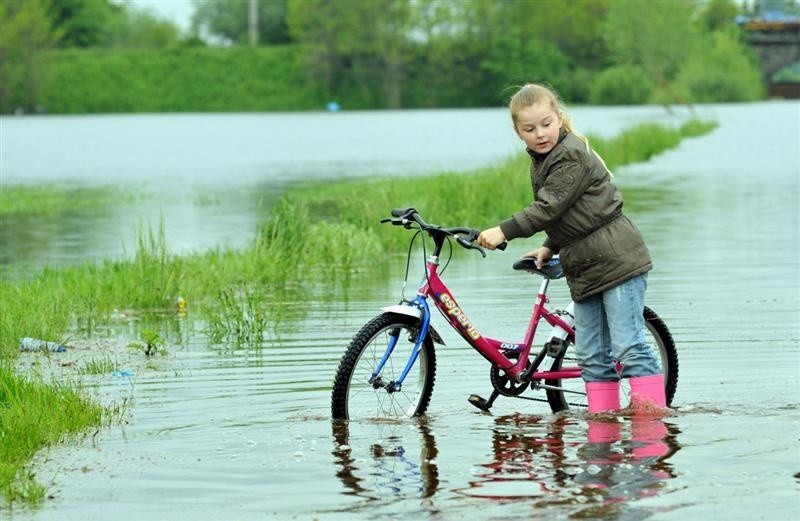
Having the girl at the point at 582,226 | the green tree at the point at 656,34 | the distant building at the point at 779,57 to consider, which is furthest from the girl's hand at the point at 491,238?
the distant building at the point at 779,57

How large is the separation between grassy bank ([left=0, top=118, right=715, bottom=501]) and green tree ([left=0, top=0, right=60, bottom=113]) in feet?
311

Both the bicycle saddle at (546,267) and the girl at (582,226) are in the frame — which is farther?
the bicycle saddle at (546,267)

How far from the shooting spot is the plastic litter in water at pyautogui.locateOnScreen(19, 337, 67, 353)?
35.6 ft

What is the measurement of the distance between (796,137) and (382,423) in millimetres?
49874

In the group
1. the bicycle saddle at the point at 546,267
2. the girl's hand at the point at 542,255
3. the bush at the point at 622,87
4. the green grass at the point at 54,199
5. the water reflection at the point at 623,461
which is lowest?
the water reflection at the point at 623,461

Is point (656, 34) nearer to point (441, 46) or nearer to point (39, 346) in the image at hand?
point (441, 46)

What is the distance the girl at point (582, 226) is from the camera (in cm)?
728

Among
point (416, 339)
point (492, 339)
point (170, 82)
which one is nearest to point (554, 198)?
point (492, 339)

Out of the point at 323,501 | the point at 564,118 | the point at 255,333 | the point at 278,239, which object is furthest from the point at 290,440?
the point at 278,239

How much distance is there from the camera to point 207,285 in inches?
556

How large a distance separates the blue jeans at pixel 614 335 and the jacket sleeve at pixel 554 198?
1.56 feet

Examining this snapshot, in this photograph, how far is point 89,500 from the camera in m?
6.51

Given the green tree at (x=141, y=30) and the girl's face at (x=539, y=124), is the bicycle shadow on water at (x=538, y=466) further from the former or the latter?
the green tree at (x=141, y=30)

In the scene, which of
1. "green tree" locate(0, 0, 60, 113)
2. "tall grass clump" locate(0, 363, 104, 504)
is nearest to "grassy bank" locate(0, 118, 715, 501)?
"tall grass clump" locate(0, 363, 104, 504)
